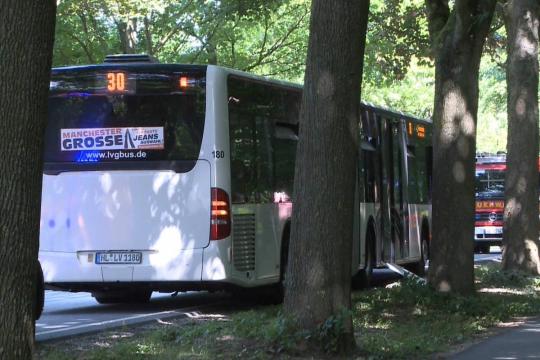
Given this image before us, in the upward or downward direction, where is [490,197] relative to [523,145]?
downward

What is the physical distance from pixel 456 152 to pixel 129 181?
442 centimetres

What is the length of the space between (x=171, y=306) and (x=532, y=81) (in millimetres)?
8128

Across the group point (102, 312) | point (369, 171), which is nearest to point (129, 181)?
point (102, 312)

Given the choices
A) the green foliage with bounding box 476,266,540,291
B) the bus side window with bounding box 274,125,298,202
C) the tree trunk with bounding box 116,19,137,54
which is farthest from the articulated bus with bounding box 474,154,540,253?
the bus side window with bounding box 274,125,298,202

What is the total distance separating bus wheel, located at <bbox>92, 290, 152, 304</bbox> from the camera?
1616 cm

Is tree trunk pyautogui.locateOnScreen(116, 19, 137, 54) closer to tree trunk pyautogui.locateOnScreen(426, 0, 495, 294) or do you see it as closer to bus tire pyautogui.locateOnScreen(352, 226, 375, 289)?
bus tire pyautogui.locateOnScreen(352, 226, 375, 289)

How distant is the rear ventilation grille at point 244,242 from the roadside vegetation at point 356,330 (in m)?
0.75

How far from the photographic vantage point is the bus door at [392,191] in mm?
19891

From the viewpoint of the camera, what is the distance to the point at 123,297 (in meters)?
16.3

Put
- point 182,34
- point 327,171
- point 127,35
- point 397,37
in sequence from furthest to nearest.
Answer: point 182,34 < point 127,35 < point 397,37 < point 327,171

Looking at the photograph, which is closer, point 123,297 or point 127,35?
point 123,297

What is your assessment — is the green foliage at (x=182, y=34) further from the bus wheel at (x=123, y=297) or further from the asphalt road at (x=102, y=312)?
the bus wheel at (x=123, y=297)

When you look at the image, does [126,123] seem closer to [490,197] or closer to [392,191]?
[392,191]

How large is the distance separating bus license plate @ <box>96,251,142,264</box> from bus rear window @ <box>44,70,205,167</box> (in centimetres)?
121
